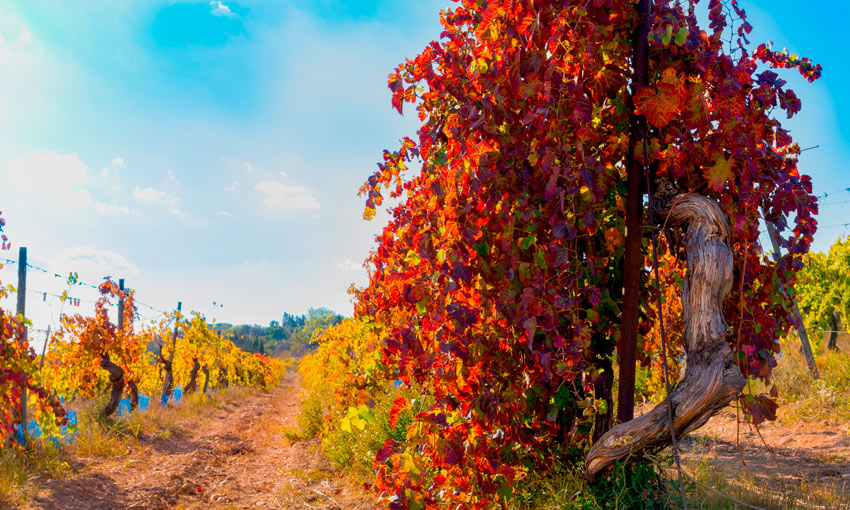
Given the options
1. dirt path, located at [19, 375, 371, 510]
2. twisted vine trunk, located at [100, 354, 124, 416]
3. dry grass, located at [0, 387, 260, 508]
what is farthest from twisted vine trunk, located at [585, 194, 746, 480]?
twisted vine trunk, located at [100, 354, 124, 416]

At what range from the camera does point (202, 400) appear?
15656mm

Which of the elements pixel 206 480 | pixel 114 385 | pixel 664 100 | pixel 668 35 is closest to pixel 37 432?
pixel 114 385

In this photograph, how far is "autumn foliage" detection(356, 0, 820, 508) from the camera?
2.36 m

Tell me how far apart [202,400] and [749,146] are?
16340 mm

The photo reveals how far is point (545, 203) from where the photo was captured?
8.41 feet

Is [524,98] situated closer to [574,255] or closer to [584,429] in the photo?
[574,255]

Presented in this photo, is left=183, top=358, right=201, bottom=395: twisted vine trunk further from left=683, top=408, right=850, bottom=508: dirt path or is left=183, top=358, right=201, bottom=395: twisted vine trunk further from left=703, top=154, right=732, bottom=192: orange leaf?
left=703, top=154, right=732, bottom=192: orange leaf

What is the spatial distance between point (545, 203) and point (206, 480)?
5.82 m

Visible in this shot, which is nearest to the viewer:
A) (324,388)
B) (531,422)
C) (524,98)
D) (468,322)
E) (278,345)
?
(468,322)

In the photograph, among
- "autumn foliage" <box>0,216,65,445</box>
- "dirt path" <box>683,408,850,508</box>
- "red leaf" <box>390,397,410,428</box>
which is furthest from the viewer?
"autumn foliage" <box>0,216,65,445</box>

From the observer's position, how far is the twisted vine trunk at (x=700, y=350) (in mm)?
2195

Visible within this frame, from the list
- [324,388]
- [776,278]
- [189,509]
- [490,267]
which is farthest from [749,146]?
[324,388]

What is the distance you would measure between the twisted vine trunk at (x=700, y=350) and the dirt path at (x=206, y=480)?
279 cm

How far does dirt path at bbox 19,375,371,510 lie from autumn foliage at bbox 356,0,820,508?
238cm
